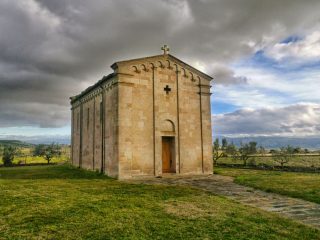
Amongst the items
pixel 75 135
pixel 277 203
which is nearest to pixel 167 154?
pixel 277 203

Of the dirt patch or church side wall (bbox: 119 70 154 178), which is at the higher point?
church side wall (bbox: 119 70 154 178)

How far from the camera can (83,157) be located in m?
24.3

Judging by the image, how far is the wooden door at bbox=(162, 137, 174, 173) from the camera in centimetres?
1880

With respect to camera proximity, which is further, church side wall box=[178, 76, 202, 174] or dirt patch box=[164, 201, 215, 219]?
church side wall box=[178, 76, 202, 174]

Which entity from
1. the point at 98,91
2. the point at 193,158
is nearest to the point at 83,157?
the point at 98,91

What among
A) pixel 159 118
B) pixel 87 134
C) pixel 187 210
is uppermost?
pixel 159 118

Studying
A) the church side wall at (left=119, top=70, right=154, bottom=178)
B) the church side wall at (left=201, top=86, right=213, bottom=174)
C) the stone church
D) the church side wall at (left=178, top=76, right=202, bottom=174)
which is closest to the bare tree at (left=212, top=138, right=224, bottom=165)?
the church side wall at (left=201, top=86, right=213, bottom=174)

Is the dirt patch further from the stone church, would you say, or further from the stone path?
the stone church

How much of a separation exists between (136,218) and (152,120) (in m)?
11.0

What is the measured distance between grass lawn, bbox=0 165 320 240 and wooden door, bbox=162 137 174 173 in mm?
8069

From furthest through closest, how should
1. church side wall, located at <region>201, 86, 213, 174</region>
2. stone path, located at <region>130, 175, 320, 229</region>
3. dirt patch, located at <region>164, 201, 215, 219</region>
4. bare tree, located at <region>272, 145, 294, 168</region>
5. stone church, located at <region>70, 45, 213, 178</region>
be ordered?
bare tree, located at <region>272, 145, 294, 168</region> → church side wall, located at <region>201, 86, 213, 174</region> → stone church, located at <region>70, 45, 213, 178</region> → stone path, located at <region>130, 175, 320, 229</region> → dirt patch, located at <region>164, 201, 215, 219</region>

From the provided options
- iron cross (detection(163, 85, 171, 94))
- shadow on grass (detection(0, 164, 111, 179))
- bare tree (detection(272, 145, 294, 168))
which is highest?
iron cross (detection(163, 85, 171, 94))

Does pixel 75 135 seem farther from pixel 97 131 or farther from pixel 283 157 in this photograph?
pixel 283 157

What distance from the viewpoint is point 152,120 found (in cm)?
1803
